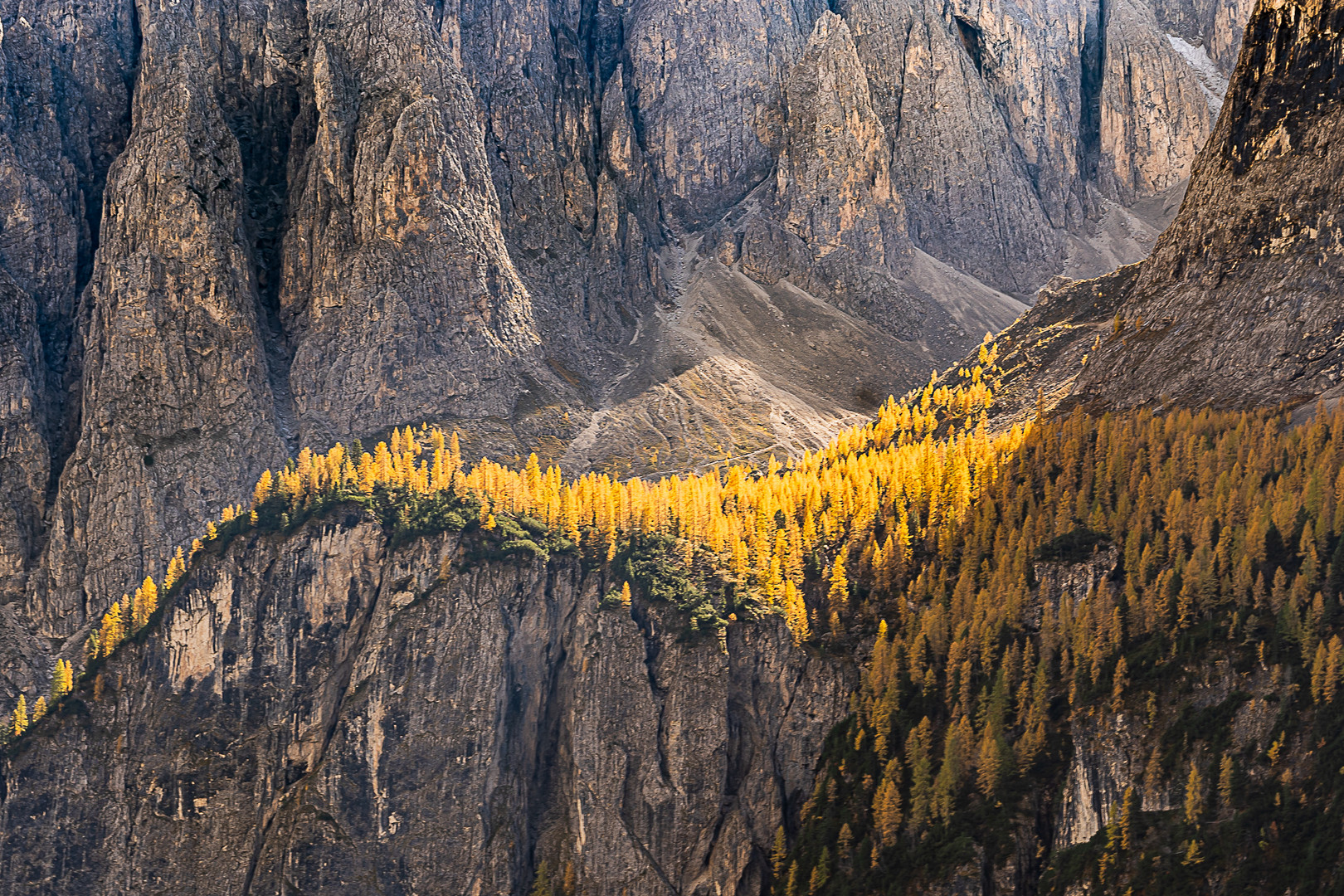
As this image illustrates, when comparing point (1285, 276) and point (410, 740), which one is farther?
point (1285, 276)

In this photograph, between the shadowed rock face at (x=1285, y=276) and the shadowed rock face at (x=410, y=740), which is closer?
the shadowed rock face at (x=410, y=740)

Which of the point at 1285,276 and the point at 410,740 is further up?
the point at 1285,276

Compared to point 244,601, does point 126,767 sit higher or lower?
lower

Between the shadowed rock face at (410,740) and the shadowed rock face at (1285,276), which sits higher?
the shadowed rock face at (1285,276)

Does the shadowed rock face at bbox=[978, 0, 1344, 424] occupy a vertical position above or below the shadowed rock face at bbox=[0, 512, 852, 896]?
above

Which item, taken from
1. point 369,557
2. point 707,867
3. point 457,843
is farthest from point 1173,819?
point 369,557

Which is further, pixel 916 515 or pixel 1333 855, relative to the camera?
pixel 916 515

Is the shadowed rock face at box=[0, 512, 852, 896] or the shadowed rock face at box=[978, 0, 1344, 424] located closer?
the shadowed rock face at box=[0, 512, 852, 896]

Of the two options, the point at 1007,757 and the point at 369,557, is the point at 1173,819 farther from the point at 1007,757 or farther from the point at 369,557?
the point at 369,557
